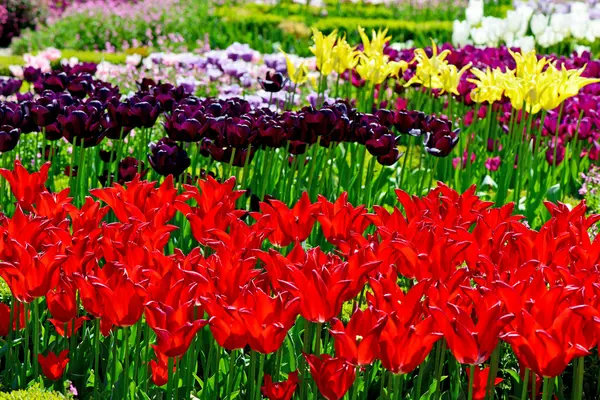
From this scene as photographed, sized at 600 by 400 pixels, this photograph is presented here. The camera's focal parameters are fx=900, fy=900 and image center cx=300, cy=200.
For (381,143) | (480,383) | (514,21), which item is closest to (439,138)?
(381,143)

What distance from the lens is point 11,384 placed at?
120 inches

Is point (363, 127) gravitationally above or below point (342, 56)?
below

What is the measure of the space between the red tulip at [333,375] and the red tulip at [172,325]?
1.15 feet

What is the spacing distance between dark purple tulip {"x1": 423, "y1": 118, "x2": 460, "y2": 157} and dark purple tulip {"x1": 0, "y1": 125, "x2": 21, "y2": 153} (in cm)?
212

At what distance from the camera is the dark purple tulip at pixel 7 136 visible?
438cm

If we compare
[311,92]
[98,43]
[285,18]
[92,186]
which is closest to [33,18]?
[98,43]

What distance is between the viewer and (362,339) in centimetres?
246

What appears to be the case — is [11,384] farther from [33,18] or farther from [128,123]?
[33,18]

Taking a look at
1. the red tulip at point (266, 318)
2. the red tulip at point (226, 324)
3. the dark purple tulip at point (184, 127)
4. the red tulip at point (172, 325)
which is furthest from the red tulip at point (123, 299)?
the dark purple tulip at point (184, 127)

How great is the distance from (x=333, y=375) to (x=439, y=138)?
2516 millimetres

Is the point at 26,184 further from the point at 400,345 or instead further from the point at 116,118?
the point at 400,345

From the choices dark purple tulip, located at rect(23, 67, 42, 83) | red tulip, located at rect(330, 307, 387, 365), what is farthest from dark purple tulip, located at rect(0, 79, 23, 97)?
red tulip, located at rect(330, 307, 387, 365)

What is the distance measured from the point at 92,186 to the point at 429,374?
2495mm

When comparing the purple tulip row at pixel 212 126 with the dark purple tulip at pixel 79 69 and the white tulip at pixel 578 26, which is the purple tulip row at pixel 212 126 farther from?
the white tulip at pixel 578 26
